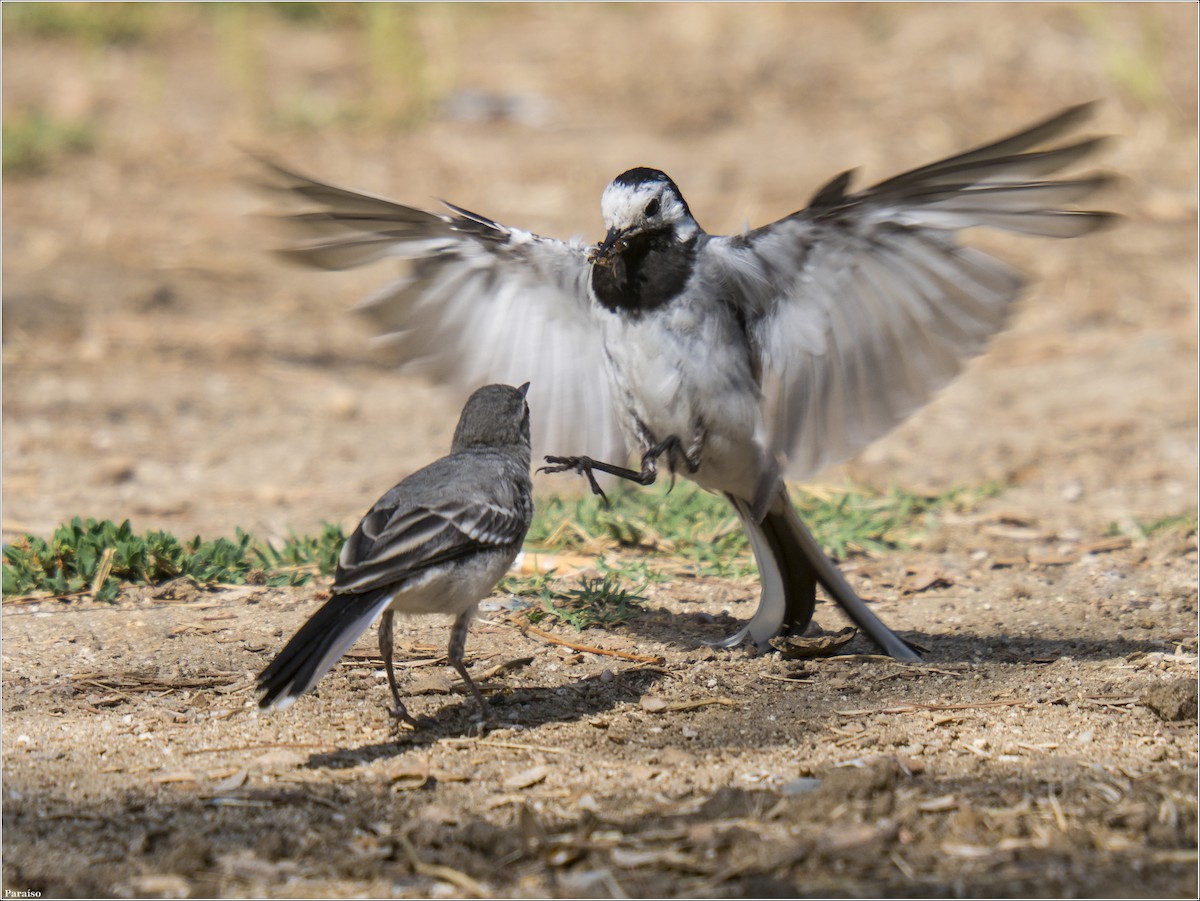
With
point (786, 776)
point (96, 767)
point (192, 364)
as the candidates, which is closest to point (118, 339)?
point (192, 364)

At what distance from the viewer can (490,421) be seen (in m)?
4.61

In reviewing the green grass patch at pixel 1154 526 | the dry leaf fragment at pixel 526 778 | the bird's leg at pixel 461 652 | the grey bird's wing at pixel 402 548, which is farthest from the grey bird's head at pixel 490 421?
the green grass patch at pixel 1154 526

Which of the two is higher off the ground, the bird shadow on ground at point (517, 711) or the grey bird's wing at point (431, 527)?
the grey bird's wing at point (431, 527)

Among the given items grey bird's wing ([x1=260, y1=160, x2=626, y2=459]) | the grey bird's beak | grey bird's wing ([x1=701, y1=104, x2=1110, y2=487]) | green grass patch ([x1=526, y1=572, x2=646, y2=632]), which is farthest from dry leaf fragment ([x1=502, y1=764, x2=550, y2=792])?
grey bird's wing ([x1=260, y1=160, x2=626, y2=459])

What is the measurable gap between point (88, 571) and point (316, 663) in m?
1.96

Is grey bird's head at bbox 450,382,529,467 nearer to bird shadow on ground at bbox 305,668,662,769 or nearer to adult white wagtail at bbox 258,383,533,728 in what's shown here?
adult white wagtail at bbox 258,383,533,728

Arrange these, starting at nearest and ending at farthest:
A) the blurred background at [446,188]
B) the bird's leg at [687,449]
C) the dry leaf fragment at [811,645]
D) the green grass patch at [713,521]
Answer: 1. the bird's leg at [687,449]
2. the dry leaf fragment at [811,645]
3. the green grass patch at [713,521]
4. the blurred background at [446,188]

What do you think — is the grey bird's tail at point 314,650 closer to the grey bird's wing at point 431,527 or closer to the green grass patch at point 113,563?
the grey bird's wing at point 431,527

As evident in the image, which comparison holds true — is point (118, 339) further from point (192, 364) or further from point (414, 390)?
point (414, 390)

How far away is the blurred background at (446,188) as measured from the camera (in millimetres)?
7621

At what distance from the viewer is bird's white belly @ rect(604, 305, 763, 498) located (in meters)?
4.53

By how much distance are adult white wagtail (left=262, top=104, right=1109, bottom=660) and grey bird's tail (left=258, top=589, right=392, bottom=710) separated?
4.11 feet

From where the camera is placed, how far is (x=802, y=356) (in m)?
4.68

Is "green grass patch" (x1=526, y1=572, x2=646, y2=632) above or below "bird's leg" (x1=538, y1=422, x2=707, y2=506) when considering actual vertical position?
below
